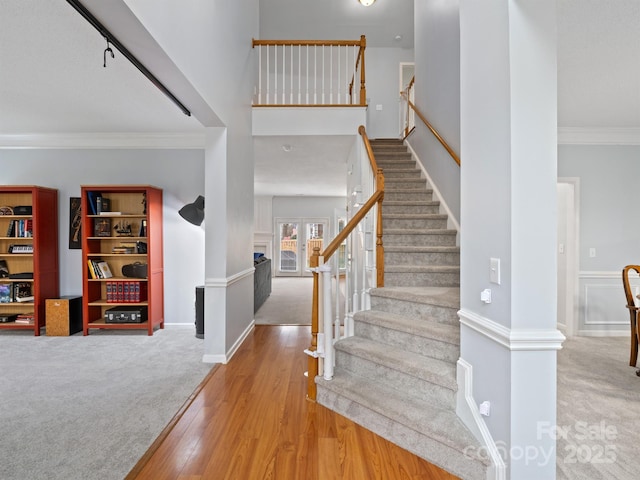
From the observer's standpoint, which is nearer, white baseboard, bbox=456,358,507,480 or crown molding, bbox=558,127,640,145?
white baseboard, bbox=456,358,507,480

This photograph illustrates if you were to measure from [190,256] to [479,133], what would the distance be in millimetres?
4066

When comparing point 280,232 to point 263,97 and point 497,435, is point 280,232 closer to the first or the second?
point 263,97

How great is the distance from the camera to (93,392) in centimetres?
266

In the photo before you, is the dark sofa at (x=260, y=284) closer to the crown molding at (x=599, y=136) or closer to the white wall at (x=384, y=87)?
the white wall at (x=384, y=87)

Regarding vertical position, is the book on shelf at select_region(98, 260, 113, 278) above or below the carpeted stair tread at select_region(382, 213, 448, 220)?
below

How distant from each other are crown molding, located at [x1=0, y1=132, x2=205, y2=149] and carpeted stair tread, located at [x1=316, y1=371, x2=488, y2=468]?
3747 mm

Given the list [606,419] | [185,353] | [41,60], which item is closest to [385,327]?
[606,419]

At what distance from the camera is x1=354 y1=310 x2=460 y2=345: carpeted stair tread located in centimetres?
225

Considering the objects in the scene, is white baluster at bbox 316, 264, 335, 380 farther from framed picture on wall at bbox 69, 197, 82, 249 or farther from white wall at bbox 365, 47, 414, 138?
white wall at bbox 365, 47, 414, 138

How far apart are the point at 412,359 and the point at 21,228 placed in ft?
17.1

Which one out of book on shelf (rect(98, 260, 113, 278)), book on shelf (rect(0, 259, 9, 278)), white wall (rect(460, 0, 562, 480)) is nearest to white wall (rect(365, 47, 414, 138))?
book on shelf (rect(98, 260, 113, 278))

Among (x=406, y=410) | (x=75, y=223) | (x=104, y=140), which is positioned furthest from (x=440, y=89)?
(x=75, y=223)

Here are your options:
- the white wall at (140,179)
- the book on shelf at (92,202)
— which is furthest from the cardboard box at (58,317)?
the book on shelf at (92,202)

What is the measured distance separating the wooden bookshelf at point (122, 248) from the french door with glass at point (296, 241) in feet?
20.8
